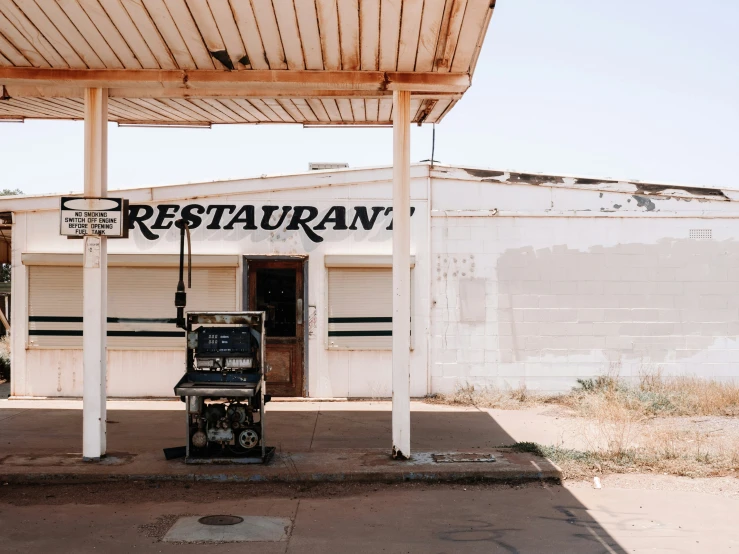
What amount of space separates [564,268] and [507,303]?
1.10 meters

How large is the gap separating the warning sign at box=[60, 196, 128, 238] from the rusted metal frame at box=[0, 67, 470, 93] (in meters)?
1.25

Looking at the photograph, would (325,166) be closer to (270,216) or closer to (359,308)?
(270,216)

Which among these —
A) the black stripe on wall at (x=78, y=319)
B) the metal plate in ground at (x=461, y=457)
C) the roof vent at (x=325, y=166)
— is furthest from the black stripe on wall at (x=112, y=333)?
the metal plate in ground at (x=461, y=457)

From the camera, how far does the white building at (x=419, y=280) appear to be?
500 inches

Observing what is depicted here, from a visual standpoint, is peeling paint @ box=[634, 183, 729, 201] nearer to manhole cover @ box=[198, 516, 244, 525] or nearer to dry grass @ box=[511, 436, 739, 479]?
dry grass @ box=[511, 436, 739, 479]

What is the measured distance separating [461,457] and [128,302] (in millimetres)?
6714

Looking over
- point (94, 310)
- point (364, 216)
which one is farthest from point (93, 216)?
point (364, 216)

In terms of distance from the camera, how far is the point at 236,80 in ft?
27.3

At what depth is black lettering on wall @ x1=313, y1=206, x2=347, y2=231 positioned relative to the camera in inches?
505

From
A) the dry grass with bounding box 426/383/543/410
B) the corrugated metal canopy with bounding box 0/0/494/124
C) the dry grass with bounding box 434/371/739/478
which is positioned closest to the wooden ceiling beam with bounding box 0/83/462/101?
the corrugated metal canopy with bounding box 0/0/494/124

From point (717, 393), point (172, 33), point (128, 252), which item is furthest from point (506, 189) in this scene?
point (172, 33)

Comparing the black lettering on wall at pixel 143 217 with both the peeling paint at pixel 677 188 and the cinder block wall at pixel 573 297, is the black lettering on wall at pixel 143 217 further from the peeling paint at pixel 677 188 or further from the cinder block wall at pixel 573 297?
the peeling paint at pixel 677 188

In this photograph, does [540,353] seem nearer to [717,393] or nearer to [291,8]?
[717,393]

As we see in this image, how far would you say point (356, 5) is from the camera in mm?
6719
